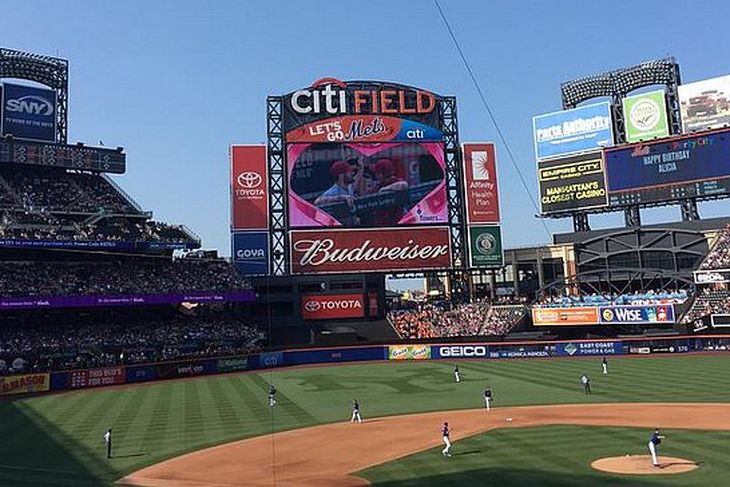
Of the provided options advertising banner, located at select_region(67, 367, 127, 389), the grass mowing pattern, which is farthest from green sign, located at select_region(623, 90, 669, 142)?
advertising banner, located at select_region(67, 367, 127, 389)

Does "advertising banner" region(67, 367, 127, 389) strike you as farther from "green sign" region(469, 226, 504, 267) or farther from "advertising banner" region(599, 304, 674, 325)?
"advertising banner" region(599, 304, 674, 325)

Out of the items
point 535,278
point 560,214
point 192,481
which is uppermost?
point 560,214

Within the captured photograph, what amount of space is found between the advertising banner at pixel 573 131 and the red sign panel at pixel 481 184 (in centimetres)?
763

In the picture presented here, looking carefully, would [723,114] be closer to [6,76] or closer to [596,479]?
[596,479]

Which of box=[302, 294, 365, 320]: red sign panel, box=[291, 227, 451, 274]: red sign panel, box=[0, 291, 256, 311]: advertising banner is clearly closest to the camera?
box=[0, 291, 256, 311]: advertising banner

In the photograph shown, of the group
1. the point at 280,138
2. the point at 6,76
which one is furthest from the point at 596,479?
the point at 6,76

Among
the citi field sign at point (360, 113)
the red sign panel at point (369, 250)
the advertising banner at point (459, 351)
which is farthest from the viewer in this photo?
the citi field sign at point (360, 113)

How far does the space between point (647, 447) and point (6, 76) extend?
65138mm

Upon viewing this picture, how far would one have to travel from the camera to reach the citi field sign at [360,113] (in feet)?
222

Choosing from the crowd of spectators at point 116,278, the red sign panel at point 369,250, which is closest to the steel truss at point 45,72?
the crowd of spectators at point 116,278

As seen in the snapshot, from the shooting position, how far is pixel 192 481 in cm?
2144

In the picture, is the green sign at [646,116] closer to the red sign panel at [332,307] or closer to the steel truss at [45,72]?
the red sign panel at [332,307]

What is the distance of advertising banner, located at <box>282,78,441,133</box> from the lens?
67750 millimetres

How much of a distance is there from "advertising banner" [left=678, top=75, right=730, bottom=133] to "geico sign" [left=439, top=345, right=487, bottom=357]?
32.5 metres
